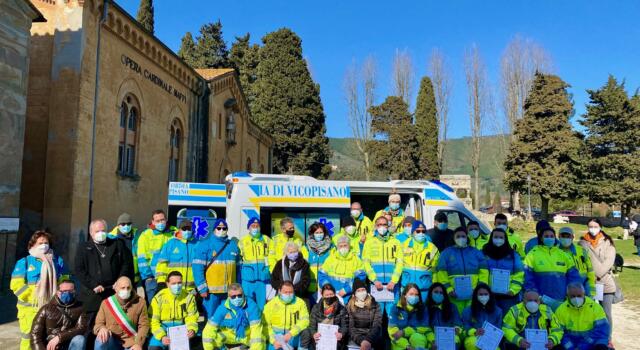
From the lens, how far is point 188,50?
4250 cm

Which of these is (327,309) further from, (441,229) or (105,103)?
(105,103)

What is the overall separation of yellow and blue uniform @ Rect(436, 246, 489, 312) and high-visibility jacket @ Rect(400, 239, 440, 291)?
329mm

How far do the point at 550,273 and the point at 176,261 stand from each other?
5717mm

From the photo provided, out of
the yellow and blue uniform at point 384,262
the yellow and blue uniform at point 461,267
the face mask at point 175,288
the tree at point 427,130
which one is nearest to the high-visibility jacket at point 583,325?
the yellow and blue uniform at point 461,267

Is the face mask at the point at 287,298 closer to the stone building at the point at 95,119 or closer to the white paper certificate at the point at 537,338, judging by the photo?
the white paper certificate at the point at 537,338

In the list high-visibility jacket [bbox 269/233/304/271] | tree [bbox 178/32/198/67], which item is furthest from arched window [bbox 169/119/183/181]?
tree [bbox 178/32/198/67]

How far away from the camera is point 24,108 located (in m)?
11.3

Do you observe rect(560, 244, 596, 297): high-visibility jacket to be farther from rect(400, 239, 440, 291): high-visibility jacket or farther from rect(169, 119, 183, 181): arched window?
rect(169, 119, 183, 181): arched window

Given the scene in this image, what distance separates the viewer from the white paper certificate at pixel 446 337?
6383 millimetres

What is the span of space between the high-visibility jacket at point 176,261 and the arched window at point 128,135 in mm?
8359

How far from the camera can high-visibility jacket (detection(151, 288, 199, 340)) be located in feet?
20.9

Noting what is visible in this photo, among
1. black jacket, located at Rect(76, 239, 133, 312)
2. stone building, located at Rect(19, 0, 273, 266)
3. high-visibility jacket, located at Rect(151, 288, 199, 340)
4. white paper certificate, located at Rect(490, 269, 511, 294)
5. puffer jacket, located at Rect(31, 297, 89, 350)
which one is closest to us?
puffer jacket, located at Rect(31, 297, 89, 350)

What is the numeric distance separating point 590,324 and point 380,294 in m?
2.90

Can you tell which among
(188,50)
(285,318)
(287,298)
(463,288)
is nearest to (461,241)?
(463,288)
